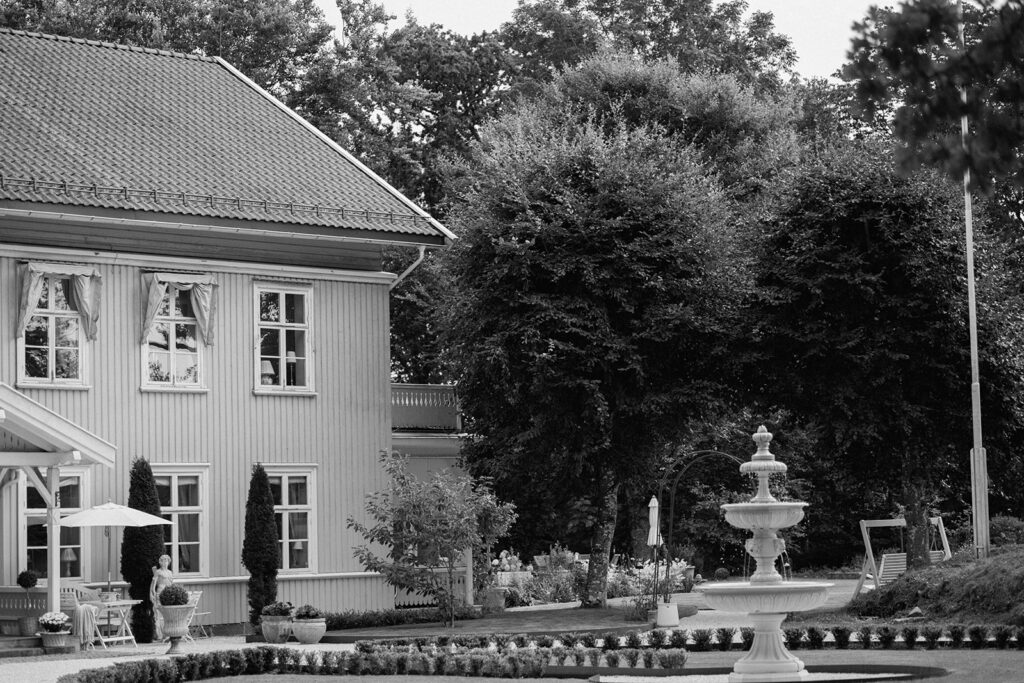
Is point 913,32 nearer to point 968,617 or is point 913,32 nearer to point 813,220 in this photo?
point 968,617

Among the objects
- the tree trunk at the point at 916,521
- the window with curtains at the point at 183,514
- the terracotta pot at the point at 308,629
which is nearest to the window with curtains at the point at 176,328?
the window with curtains at the point at 183,514

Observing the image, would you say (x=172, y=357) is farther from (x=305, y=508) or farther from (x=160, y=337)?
(x=305, y=508)

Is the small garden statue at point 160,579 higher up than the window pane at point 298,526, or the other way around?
the window pane at point 298,526

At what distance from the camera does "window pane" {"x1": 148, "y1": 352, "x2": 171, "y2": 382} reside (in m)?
28.1

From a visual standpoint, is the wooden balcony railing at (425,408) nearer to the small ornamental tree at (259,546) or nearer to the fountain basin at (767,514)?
the small ornamental tree at (259,546)

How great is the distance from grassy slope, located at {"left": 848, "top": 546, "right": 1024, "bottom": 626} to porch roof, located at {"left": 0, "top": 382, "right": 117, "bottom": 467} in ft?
41.2

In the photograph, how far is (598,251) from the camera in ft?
101

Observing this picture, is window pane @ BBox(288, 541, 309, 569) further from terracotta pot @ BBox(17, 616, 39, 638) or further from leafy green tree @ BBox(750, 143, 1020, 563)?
leafy green tree @ BBox(750, 143, 1020, 563)

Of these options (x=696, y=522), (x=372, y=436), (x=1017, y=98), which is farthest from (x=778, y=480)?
(x=1017, y=98)

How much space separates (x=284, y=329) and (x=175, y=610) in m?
6.79

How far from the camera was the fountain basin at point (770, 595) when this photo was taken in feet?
56.5

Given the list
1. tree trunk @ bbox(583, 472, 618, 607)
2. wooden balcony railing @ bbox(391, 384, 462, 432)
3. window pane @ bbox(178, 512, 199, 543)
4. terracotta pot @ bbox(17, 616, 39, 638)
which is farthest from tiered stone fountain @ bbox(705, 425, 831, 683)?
wooden balcony railing @ bbox(391, 384, 462, 432)

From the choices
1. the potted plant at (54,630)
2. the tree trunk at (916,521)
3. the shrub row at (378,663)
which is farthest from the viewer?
the tree trunk at (916,521)

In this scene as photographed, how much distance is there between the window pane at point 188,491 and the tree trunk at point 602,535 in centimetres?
802
